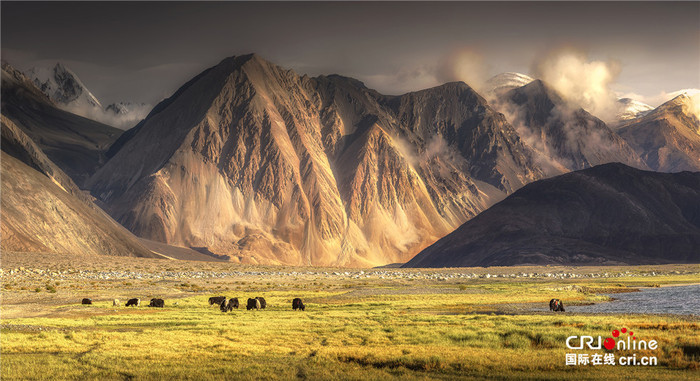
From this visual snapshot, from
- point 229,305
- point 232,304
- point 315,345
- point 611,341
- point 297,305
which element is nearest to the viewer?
point 611,341

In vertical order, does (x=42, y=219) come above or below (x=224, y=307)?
above

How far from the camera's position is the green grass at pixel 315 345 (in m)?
30.1

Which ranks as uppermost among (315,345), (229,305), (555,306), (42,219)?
(42,219)

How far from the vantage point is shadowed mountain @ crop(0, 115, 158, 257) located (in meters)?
163

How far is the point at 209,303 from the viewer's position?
215 ft

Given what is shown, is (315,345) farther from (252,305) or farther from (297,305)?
(252,305)

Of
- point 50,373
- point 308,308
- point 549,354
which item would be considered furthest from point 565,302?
point 50,373

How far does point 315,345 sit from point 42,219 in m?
154

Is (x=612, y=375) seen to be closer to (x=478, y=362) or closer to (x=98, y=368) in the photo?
(x=478, y=362)

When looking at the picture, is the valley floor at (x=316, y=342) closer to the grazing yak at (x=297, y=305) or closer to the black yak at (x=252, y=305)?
the grazing yak at (x=297, y=305)

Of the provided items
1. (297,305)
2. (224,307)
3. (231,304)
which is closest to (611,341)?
(297,305)

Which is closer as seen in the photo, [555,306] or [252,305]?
[555,306]

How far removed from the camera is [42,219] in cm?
17375

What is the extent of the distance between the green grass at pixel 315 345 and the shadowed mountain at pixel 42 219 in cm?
11807
